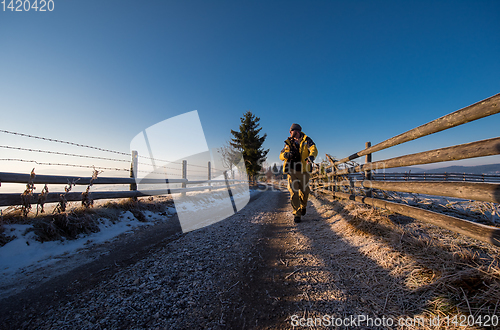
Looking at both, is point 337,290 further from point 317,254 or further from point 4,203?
point 4,203

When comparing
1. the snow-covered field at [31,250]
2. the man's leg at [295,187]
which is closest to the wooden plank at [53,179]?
the snow-covered field at [31,250]

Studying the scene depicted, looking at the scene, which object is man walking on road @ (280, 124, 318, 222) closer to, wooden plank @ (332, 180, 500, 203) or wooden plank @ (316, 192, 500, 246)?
wooden plank @ (316, 192, 500, 246)

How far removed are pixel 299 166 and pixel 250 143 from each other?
2104cm

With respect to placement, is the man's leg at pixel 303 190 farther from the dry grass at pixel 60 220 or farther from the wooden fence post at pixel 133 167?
the wooden fence post at pixel 133 167

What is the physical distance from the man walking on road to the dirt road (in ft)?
5.81

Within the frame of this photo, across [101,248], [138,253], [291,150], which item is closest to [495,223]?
[291,150]

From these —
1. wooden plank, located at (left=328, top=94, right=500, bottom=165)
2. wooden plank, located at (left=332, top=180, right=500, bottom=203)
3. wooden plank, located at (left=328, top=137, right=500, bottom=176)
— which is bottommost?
wooden plank, located at (left=332, top=180, right=500, bottom=203)

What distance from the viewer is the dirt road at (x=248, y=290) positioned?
4.48 ft

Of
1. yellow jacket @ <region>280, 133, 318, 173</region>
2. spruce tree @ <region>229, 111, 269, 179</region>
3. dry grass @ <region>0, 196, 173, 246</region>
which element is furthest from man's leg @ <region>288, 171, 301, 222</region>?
spruce tree @ <region>229, 111, 269, 179</region>

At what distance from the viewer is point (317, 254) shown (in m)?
2.51

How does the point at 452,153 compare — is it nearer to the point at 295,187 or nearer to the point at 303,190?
the point at 303,190

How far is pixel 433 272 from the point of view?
1532mm

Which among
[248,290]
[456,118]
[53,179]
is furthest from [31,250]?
[456,118]

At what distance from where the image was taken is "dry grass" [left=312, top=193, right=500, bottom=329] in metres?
1.20
